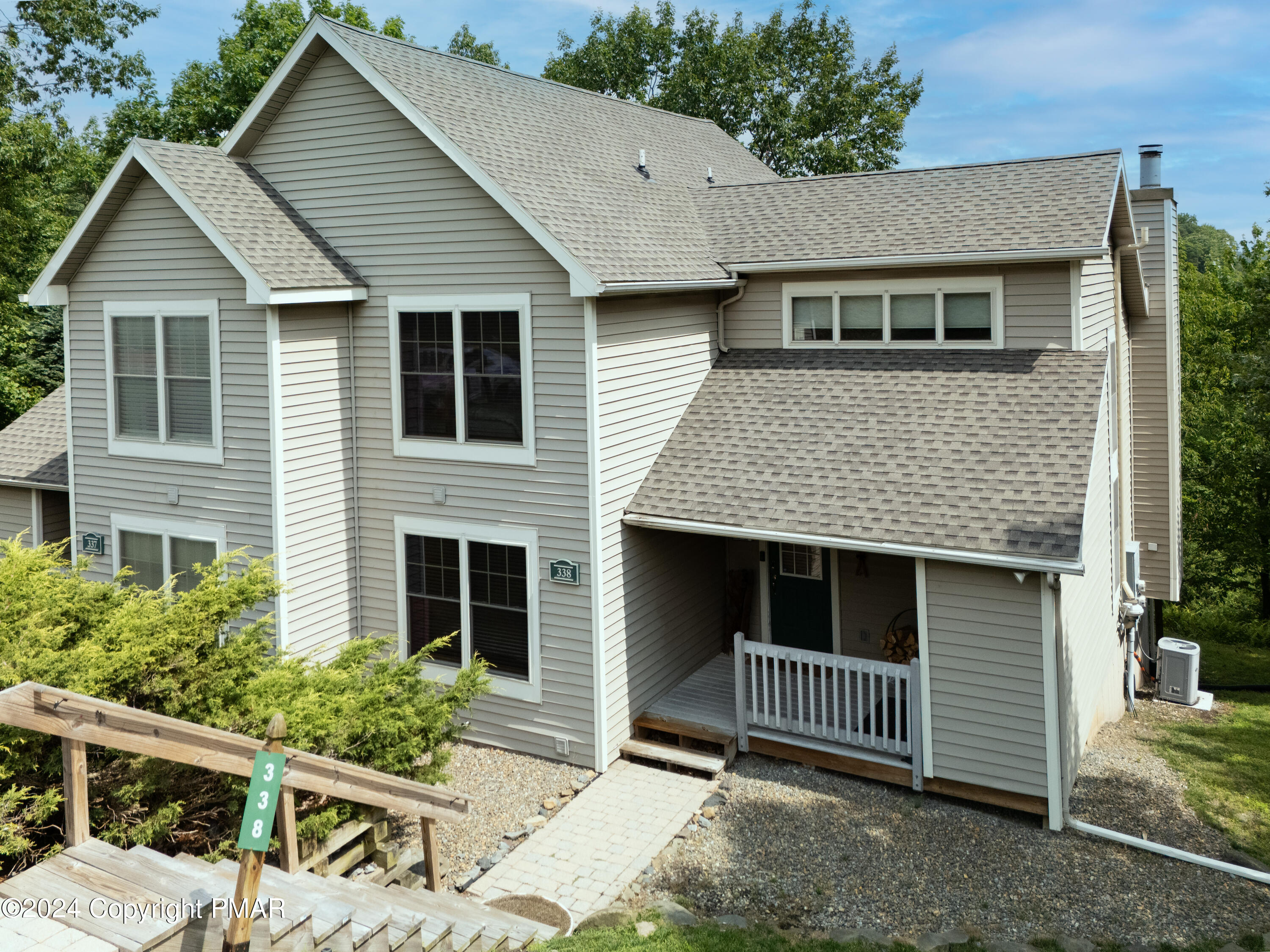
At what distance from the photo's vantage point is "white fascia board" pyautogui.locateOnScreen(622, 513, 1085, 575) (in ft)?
30.4

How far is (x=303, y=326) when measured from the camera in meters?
11.5

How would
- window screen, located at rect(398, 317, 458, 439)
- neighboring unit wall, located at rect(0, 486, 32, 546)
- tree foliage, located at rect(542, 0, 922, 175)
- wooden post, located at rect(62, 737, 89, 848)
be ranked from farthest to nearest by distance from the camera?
tree foliage, located at rect(542, 0, 922, 175), neighboring unit wall, located at rect(0, 486, 32, 546), window screen, located at rect(398, 317, 458, 439), wooden post, located at rect(62, 737, 89, 848)

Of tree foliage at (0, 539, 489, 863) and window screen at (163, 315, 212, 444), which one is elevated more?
window screen at (163, 315, 212, 444)

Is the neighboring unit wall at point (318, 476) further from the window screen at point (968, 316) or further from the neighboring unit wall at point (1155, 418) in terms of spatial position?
the neighboring unit wall at point (1155, 418)

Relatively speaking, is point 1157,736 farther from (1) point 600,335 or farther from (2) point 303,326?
(2) point 303,326

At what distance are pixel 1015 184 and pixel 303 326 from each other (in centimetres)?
927

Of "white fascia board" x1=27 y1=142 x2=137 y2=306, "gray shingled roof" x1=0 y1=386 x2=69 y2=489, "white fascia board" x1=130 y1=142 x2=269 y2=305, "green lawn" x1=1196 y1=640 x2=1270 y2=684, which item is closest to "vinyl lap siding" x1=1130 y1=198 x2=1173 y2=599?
"green lawn" x1=1196 y1=640 x2=1270 y2=684

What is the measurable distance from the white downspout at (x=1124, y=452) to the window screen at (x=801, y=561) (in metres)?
5.02

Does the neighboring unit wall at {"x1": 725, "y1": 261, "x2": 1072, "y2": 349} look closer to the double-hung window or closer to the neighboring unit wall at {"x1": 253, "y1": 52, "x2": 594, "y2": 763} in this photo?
the neighboring unit wall at {"x1": 253, "y1": 52, "x2": 594, "y2": 763}

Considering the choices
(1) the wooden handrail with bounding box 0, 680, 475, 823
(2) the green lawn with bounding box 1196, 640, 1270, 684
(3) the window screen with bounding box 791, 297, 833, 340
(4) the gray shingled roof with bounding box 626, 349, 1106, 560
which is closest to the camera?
(1) the wooden handrail with bounding box 0, 680, 475, 823

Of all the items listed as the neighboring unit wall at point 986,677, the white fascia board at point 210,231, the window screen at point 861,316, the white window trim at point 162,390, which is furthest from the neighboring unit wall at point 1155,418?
the white window trim at point 162,390

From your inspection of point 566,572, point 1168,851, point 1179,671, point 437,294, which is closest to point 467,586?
point 566,572

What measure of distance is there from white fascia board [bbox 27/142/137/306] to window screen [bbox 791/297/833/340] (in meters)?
8.28

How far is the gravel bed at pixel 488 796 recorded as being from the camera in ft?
30.8
